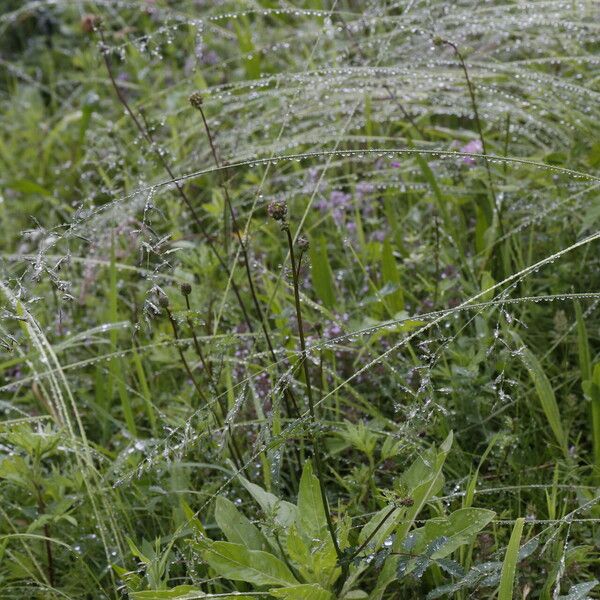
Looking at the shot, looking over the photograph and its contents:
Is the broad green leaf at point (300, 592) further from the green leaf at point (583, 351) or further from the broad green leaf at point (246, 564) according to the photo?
the green leaf at point (583, 351)

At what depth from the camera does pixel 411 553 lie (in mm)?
1225

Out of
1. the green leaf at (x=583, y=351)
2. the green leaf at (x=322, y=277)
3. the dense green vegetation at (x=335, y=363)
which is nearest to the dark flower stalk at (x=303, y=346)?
the dense green vegetation at (x=335, y=363)

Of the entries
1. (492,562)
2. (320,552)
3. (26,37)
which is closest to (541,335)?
(492,562)

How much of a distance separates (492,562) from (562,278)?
78cm

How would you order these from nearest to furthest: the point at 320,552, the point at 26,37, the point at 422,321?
the point at 320,552, the point at 422,321, the point at 26,37

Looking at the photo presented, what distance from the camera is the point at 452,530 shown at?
1.24m

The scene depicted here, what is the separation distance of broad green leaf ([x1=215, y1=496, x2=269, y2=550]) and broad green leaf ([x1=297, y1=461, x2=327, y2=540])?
3.4 inches

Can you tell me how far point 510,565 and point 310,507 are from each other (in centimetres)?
29

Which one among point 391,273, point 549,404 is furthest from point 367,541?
point 391,273

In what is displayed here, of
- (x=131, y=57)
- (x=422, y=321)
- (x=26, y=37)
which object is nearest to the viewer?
(x=422, y=321)

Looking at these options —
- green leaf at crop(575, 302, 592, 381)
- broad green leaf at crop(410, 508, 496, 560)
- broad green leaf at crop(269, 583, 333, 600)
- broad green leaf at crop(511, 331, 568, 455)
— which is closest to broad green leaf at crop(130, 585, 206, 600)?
broad green leaf at crop(269, 583, 333, 600)

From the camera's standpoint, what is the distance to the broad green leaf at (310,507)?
4.14ft

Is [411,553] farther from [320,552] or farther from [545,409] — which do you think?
[545,409]

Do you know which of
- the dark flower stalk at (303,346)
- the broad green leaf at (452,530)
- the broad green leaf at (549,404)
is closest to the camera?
the dark flower stalk at (303,346)
